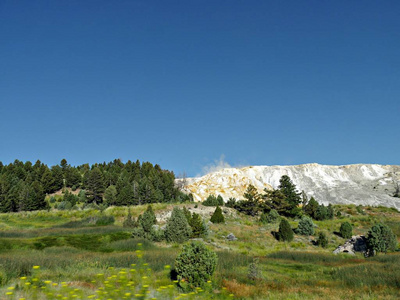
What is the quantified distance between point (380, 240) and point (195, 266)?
69.1 ft

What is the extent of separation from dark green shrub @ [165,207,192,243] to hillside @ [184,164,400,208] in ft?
248

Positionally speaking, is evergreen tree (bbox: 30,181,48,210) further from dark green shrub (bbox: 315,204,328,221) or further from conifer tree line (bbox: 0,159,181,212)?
dark green shrub (bbox: 315,204,328,221)

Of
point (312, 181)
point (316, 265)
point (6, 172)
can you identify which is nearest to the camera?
point (316, 265)

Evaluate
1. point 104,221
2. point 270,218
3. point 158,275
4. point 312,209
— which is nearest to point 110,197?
point 104,221

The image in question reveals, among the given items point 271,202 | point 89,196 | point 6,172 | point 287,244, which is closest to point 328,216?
point 271,202

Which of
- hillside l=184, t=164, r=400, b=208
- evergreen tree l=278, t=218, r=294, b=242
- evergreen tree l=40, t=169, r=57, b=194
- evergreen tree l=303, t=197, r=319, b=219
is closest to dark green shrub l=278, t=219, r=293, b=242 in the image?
evergreen tree l=278, t=218, r=294, b=242

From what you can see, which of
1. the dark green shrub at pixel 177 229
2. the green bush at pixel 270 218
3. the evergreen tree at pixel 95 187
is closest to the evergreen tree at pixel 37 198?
the evergreen tree at pixel 95 187

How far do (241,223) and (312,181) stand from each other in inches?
3035

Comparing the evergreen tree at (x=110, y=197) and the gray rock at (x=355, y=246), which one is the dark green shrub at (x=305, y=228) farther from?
the evergreen tree at (x=110, y=197)

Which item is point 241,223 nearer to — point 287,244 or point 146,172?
point 287,244

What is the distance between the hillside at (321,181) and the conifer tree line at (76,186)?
87.5 feet

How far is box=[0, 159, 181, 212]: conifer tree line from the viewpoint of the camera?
6206 cm

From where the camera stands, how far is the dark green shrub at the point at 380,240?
2530cm

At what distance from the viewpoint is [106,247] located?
2341 cm
